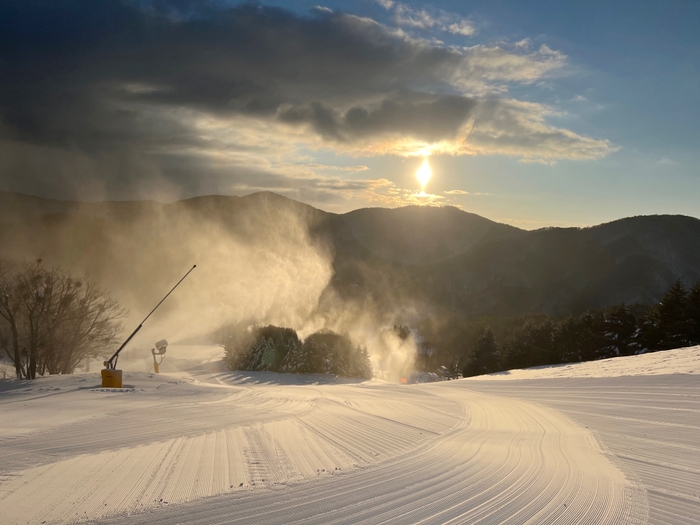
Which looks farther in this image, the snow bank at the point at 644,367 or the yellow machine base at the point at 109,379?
the snow bank at the point at 644,367

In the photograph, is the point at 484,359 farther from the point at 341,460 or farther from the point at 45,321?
the point at 341,460

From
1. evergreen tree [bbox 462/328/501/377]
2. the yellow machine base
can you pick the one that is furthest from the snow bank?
evergreen tree [bbox 462/328/501/377]

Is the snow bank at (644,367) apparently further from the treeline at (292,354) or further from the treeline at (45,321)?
the treeline at (45,321)

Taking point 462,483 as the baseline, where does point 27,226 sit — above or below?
above

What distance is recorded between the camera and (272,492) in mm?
5695

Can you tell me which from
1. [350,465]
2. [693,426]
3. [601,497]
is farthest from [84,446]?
[693,426]

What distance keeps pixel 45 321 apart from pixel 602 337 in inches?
1600

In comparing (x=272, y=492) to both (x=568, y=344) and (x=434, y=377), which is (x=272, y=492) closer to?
(x=568, y=344)

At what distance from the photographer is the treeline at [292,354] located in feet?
133

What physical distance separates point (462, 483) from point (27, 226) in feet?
280

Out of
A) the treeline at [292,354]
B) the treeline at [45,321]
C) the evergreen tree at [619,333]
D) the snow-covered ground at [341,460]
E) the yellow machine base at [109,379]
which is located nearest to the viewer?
the snow-covered ground at [341,460]

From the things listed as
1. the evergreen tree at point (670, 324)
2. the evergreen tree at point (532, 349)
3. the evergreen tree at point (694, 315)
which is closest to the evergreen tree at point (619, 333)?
the evergreen tree at point (670, 324)

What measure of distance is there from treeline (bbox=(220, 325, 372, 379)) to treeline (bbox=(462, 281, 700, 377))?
13191 millimetres

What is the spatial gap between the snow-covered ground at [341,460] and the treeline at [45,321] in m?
8.67
